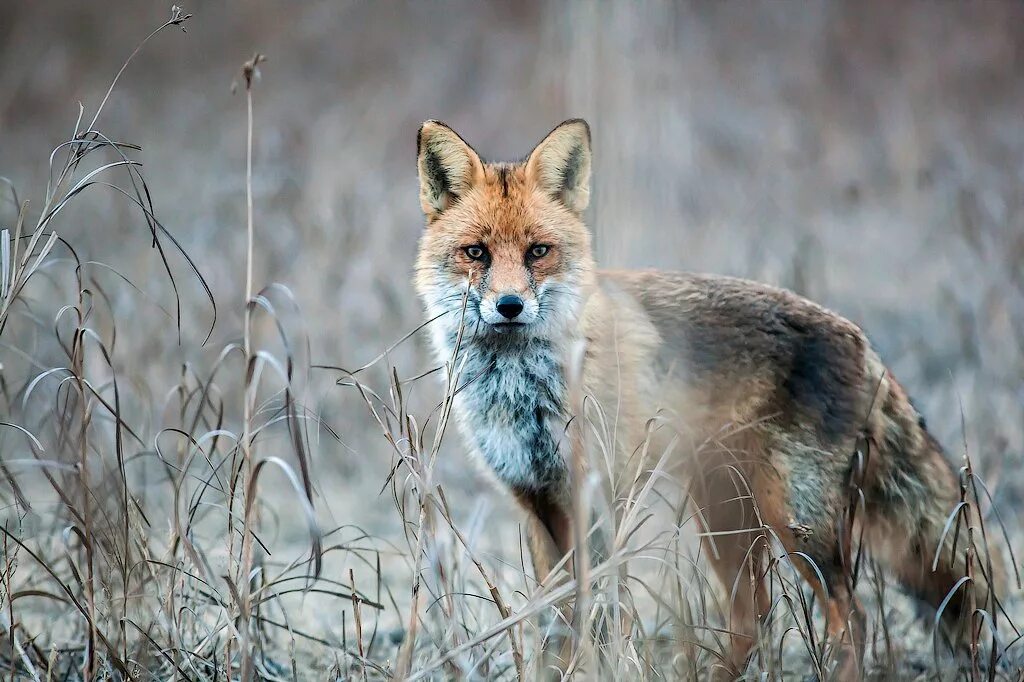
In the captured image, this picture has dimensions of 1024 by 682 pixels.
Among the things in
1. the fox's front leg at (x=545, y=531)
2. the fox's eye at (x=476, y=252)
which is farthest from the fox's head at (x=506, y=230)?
the fox's front leg at (x=545, y=531)

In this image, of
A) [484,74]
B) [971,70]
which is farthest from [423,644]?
[971,70]

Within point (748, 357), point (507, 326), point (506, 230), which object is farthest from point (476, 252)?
point (748, 357)

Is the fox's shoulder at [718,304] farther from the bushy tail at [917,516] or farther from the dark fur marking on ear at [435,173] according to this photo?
the dark fur marking on ear at [435,173]

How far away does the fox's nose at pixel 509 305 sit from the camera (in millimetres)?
2699

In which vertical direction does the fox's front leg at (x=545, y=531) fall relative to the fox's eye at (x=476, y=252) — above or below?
below

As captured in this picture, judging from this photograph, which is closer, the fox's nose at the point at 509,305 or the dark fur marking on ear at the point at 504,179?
the fox's nose at the point at 509,305

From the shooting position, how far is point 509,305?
270cm

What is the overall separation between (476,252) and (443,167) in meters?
0.36

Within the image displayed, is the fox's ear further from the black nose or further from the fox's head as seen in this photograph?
the black nose

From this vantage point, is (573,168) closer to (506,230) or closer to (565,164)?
(565,164)

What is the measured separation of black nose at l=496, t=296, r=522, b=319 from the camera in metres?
2.70

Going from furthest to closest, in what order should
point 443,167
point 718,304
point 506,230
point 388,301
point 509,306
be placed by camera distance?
point 388,301 → point 718,304 → point 443,167 → point 506,230 → point 509,306

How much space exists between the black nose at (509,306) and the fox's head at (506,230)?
0.06m

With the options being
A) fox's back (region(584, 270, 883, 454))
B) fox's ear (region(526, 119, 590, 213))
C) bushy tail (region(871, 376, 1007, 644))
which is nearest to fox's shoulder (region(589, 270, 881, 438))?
fox's back (region(584, 270, 883, 454))
